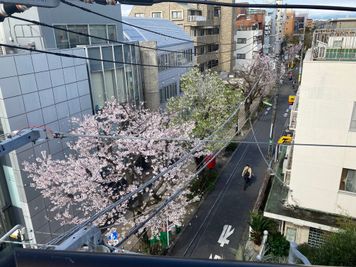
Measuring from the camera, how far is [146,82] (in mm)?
18484

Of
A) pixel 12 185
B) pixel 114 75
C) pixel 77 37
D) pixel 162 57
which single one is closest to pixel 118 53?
pixel 114 75

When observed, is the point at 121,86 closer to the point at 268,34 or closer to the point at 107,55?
the point at 107,55

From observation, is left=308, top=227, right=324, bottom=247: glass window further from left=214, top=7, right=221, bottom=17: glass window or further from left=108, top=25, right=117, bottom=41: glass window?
left=214, top=7, right=221, bottom=17: glass window

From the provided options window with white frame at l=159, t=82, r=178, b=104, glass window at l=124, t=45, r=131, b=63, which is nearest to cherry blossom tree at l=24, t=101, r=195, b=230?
glass window at l=124, t=45, r=131, b=63

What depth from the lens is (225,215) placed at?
582 inches

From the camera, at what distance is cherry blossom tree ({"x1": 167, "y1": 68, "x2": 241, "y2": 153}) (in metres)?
17.4

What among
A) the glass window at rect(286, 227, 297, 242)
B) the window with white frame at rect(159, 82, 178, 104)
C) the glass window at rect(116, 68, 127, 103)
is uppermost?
the glass window at rect(116, 68, 127, 103)

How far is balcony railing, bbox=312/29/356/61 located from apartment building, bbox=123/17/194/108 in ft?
29.2

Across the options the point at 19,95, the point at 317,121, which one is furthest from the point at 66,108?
the point at 317,121

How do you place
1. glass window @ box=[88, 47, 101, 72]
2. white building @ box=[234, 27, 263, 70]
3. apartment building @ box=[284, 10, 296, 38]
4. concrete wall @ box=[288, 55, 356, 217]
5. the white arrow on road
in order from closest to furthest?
concrete wall @ box=[288, 55, 356, 217], the white arrow on road, glass window @ box=[88, 47, 101, 72], white building @ box=[234, 27, 263, 70], apartment building @ box=[284, 10, 296, 38]

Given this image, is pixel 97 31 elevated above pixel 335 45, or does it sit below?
above

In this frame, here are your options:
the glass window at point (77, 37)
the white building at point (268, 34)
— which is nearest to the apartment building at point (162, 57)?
the glass window at point (77, 37)

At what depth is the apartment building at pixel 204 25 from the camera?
34.4m

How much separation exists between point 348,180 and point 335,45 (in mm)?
4945
